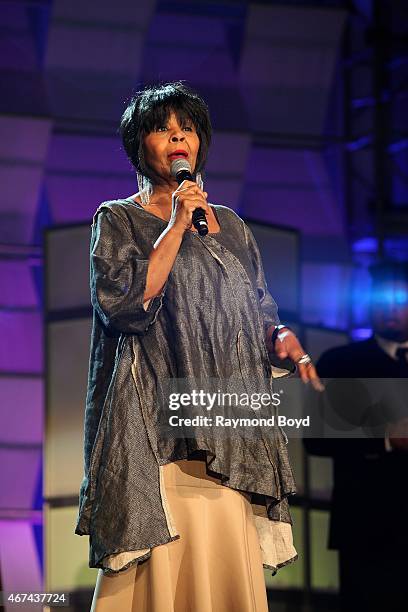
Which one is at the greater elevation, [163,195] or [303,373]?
[163,195]

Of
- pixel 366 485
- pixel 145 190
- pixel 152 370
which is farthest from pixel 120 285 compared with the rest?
pixel 366 485

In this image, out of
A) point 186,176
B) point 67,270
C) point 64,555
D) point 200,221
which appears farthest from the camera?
point 67,270

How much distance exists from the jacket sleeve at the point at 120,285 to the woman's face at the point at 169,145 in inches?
6.9

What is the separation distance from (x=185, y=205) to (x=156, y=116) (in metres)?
0.27

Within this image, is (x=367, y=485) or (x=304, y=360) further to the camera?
(x=367, y=485)

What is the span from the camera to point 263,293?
206 centimetres

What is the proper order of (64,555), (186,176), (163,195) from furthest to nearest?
1. (64,555)
2. (163,195)
3. (186,176)

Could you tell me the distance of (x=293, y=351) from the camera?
6.25 ft

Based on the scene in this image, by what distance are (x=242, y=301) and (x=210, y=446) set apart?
0.30m

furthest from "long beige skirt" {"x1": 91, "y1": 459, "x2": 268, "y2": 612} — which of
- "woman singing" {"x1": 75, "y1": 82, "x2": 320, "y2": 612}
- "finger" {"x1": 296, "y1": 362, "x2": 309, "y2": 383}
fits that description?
"finger" {"x1": 296, "y1": 362, "x2": 309, "y2": 383}

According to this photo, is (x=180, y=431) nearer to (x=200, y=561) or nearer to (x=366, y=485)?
(x=200, y=561)

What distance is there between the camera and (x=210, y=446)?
1814 mm

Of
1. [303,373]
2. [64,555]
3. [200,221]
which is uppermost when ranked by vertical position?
[200,221]

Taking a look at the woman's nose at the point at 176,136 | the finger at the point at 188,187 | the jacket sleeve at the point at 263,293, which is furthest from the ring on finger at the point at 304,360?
the woman's nose at the point at 176,136
